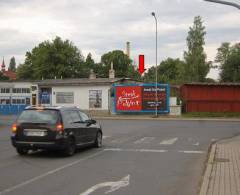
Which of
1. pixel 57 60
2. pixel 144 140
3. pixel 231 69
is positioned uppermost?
pixel 57 60

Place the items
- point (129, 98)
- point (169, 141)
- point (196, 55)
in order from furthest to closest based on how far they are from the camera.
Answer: point (196, 55) < point (129, 98) < point (169, 141)

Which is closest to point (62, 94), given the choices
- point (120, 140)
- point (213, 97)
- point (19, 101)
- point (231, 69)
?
point (19, 101)

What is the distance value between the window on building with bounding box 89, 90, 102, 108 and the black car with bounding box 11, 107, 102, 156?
31970 millimetres

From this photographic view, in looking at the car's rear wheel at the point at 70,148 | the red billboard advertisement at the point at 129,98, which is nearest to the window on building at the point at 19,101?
the red billboard advertisement at the point at 129,98

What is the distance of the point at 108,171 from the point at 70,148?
10.1 feet

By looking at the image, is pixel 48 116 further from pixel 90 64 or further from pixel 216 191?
pixel 90 64

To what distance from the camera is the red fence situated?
42.8 meters

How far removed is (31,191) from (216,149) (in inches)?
333

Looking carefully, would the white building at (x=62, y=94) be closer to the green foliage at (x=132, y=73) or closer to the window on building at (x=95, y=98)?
the window on building at (x=95, y=98)

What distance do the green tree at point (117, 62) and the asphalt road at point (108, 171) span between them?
9204 centimetres

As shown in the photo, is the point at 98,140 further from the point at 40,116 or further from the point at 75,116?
the point at 40,116

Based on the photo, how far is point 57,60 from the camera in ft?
294

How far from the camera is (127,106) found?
44688 mm

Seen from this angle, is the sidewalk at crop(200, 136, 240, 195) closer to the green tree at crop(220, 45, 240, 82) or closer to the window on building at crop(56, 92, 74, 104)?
the window on building at crop(56, 92, 74, 104)
